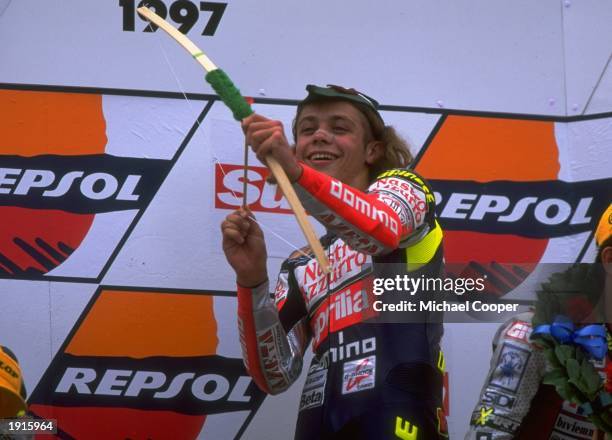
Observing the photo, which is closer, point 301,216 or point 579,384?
point 301,216

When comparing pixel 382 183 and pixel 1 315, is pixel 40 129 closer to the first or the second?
pixel 1 315

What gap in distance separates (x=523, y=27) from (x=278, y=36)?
687 millimetres

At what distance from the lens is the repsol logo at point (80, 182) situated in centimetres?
295

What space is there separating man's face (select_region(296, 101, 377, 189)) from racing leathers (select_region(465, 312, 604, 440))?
57cm

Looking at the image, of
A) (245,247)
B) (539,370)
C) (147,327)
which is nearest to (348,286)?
(245,247)

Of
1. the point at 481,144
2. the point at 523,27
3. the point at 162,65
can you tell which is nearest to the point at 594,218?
the point at 481,144

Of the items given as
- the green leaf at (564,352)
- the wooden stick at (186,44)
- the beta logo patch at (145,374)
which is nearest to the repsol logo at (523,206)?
the beta logo patch at (145,374)

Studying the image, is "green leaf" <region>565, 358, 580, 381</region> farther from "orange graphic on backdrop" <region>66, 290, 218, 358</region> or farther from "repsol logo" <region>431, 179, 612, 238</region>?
"orange graphic on backdrop" <region>66, 290, 218, 358</region>

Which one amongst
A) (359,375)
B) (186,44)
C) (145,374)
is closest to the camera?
(186,44)

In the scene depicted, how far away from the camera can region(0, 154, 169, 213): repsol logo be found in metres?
2.95

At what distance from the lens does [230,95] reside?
2082 mm

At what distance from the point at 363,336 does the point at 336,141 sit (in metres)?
0.49
